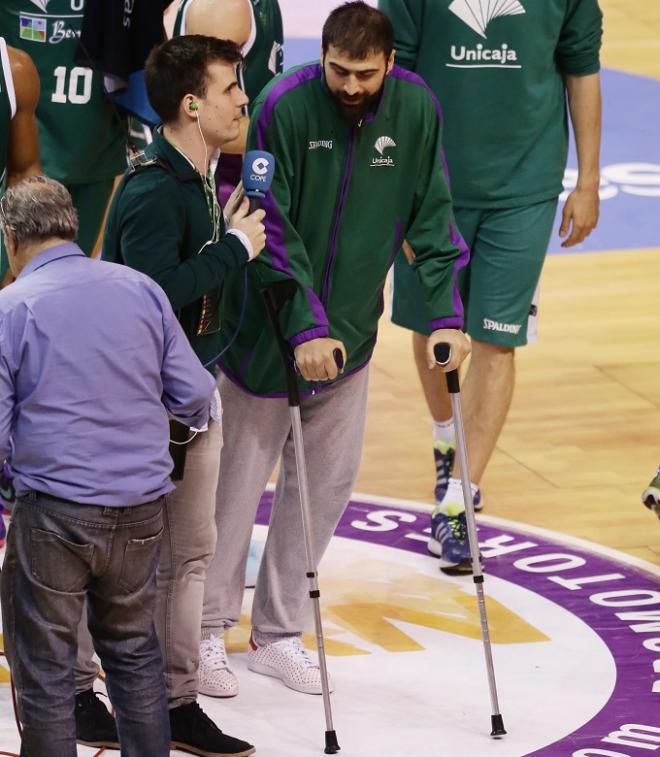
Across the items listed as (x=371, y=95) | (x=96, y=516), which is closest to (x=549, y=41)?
(x=371, y=95)

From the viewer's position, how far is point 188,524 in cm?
477

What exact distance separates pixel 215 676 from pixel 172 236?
1463mm

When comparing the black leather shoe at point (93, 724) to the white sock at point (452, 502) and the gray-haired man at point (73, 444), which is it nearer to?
the gray-haired man at point (73, 444)

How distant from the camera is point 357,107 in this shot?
5.01 m

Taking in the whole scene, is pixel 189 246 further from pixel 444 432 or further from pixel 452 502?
pixel 444 432

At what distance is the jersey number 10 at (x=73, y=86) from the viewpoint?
22.3ft

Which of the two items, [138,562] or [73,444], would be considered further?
[138,562]

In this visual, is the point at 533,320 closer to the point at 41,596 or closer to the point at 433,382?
the point at 433,382

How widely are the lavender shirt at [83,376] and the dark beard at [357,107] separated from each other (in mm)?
1112

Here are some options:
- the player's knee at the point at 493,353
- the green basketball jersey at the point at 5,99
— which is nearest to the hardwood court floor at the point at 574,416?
the player's knee at the point at 493,353

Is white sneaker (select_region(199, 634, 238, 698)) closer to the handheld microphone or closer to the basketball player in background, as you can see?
the handheld microphone

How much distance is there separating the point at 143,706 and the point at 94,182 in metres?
3.35

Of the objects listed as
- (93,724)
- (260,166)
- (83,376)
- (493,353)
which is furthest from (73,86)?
(83,376)

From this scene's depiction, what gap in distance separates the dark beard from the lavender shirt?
1112mm
